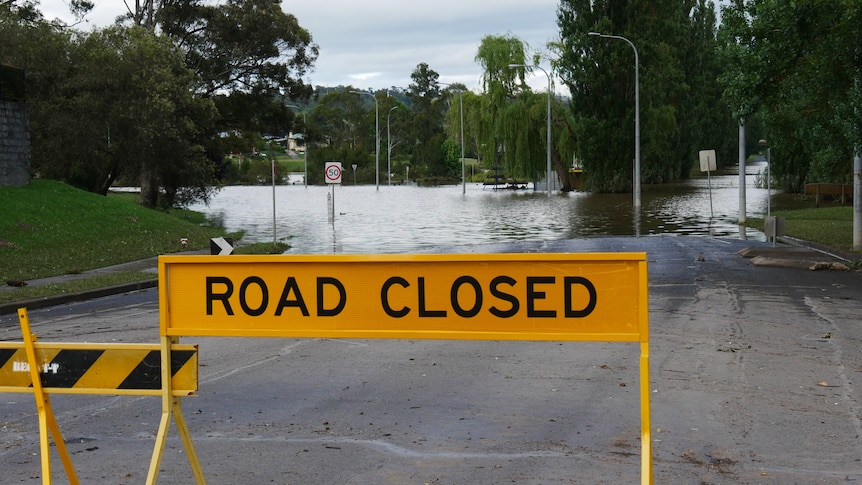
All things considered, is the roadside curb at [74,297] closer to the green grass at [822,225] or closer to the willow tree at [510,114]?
the green grass at [822,225]

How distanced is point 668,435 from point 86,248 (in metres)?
20.4

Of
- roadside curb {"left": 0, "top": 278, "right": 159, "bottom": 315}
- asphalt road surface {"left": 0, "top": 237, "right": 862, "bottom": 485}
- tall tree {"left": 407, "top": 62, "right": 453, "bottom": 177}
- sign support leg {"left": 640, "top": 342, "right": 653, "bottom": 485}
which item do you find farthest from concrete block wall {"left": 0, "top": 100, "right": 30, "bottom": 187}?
tall tree {"left": 407, "top": 62, "right": 453, "bottom": 177}

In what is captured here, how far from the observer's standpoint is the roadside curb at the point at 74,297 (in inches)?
597

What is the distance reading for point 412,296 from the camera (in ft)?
17.4

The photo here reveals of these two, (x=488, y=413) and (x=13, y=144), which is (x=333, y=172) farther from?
(x=488, y=413)

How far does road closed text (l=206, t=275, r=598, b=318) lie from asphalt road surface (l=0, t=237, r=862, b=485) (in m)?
1.28

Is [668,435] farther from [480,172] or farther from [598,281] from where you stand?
[480,172]

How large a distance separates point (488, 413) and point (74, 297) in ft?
33.8

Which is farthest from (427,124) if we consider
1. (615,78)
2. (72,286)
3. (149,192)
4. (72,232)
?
(72,286)

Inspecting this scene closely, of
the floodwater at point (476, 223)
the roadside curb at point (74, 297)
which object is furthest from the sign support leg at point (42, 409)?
the floodwater at point (476, 223)

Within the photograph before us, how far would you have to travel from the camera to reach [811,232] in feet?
90.4

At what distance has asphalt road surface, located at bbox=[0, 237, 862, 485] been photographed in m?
6.39

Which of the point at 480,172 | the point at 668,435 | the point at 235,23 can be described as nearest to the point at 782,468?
the point at 668,435

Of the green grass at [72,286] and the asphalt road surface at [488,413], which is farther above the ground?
the green grass at [72,286]
